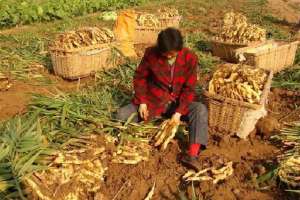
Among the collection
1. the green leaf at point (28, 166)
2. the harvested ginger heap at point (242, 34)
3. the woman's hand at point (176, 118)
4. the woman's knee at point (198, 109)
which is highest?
the harvested ginger heap at point (242, 34)

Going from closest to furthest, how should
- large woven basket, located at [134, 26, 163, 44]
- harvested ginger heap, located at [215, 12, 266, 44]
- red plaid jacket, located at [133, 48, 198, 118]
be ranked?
red plaid jacket, located at [133, 48, 198, 118], harvested ginger heap, located at [215, 12, 266, 44], large woven basket, located at [134, 26, 163, 44]

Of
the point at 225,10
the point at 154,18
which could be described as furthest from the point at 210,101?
the point at 225,10

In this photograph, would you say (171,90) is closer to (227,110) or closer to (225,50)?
(227,110)

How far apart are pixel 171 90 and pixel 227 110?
0.58 meters

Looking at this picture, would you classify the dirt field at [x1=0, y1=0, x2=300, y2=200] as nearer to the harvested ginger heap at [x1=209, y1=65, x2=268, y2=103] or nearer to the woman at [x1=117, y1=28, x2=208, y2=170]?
the woman at [x1=117, y1=28, x2=208, y2=170]

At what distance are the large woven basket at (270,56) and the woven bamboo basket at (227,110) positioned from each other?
1471mm

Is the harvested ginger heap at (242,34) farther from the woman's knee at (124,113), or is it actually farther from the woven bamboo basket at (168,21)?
the woman's knee at (124,113)

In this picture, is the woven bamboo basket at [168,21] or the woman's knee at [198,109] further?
the woven bamboo basket at [168,21]

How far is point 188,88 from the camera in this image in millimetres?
4223

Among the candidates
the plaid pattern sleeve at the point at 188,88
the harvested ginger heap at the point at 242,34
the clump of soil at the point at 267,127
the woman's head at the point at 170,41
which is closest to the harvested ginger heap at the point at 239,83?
the clump of soil at the point at 267,127

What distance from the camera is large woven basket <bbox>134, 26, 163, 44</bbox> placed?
26.6 feet

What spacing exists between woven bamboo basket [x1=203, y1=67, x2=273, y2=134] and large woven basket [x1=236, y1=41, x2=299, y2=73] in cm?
147

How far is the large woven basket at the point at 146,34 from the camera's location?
8102 millimetres

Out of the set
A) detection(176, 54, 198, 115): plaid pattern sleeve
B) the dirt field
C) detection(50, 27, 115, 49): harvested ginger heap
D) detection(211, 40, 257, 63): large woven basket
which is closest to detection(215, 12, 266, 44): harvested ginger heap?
detection(211, 40, 257, 63): large woven basket
